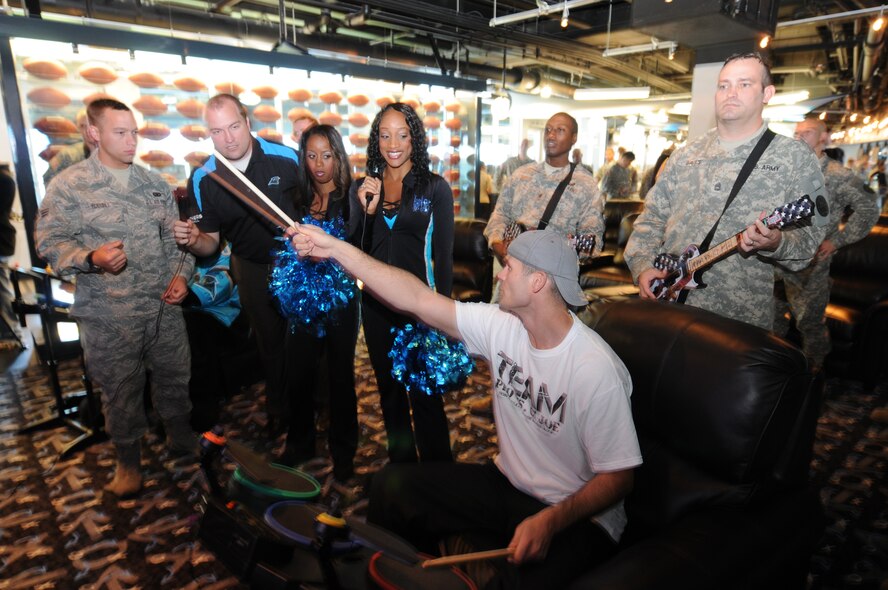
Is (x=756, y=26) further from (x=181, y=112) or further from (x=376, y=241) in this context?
(x=181, y=112)

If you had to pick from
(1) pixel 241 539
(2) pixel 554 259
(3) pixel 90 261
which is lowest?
(1) pixel 241 539

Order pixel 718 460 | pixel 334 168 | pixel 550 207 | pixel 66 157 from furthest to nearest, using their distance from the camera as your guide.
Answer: pixel 66 157, pixel 550 207, pixel 334 168, pixel 718 460

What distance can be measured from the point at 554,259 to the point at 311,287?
1.45 m

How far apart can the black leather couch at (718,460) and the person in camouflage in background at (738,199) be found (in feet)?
2.83

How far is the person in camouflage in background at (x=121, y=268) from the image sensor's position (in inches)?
111

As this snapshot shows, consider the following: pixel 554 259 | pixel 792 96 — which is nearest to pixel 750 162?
pixel 554 259

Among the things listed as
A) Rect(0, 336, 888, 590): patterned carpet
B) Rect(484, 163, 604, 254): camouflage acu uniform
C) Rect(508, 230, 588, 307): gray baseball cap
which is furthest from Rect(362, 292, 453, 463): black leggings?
Rect(484, 163, 604, 254): camouflage acu uniform

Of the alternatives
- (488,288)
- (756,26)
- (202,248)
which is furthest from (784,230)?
(756,26)

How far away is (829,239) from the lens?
439cm

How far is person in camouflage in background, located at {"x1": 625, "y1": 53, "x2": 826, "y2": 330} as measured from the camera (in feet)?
7.72

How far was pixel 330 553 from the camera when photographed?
1321 millimetres

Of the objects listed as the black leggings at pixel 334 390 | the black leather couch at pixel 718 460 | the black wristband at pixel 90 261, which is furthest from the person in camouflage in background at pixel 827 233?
the black wristband at pixel 90 261

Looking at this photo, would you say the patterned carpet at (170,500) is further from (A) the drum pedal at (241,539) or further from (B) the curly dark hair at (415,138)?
(B) the curly dark hair at (415,138)

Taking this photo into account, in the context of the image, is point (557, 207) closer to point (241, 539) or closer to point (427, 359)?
point (427, 359)
